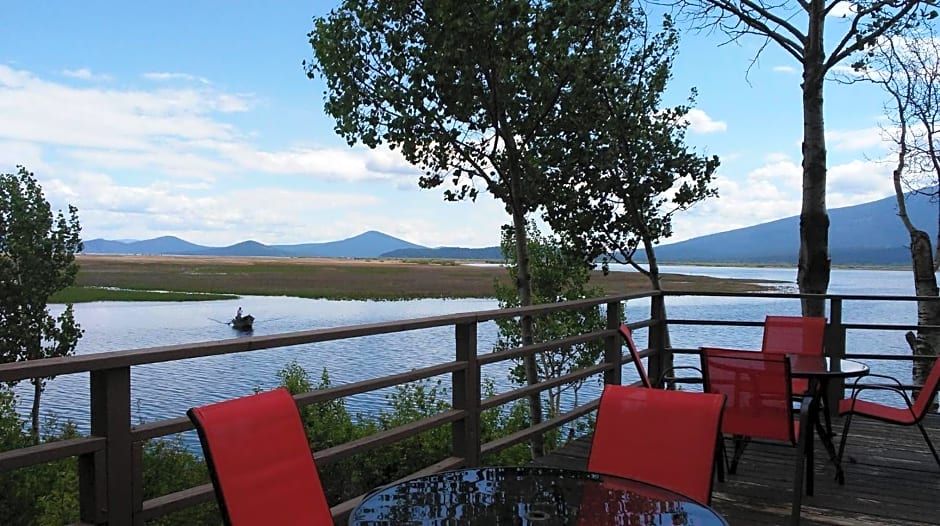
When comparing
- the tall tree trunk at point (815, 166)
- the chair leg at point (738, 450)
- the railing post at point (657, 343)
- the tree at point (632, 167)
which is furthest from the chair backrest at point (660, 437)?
the tree at point (632, 167)

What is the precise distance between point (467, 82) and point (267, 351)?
823 inches

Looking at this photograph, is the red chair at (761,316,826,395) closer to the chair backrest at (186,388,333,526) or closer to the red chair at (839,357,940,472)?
the red chair at (839,357,940,472)

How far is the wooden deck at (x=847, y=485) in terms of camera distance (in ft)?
11.7

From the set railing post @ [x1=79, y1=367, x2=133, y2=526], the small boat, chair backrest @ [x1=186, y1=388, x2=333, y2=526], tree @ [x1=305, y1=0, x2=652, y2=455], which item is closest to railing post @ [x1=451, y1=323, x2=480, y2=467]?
chair backrest @ [x1=186, y1=388, x2=333, y2=526]

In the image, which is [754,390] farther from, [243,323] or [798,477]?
[243,323]

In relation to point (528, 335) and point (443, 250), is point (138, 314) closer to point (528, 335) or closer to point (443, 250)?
point (528, 335)

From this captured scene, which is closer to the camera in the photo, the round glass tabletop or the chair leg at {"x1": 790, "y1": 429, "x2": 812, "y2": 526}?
the chair leg at {"x1": 790, "y1": 429, "x2": 812, "y2": 526}

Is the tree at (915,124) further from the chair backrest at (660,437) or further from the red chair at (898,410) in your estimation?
the chair backrest at (660,437)

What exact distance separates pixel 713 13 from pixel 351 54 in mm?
6070

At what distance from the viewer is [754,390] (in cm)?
371

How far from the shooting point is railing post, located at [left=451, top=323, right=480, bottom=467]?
3.61 metres

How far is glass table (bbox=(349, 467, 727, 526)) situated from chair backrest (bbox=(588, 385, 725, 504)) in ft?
1.07

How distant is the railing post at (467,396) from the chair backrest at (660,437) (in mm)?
1159

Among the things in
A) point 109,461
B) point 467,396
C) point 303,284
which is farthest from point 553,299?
point 303,284
